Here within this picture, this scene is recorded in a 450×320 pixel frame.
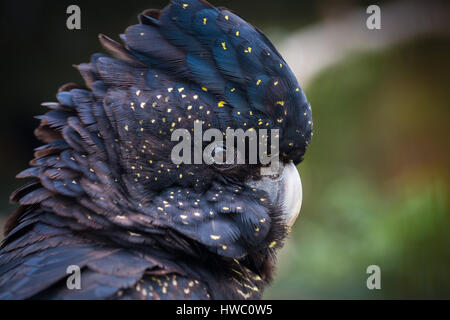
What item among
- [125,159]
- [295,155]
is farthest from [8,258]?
[295,155]

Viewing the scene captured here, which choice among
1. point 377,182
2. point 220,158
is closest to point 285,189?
point 220,158

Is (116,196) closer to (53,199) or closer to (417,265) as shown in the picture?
(53,199)

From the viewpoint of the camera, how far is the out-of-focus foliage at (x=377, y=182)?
200 inches

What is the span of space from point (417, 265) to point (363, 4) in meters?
3.45

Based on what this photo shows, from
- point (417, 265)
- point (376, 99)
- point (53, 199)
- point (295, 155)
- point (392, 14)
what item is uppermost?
point (392, 14)

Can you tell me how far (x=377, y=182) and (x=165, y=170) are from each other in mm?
4405

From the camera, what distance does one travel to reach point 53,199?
83.8 inches

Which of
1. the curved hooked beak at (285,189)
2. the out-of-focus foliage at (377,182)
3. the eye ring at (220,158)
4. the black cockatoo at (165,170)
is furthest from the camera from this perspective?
the out-of-focus foliage at (377,182)

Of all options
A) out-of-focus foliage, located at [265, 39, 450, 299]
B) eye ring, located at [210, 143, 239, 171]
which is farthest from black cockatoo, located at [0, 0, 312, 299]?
out-of-focus foliage, located at [265, 39, 450, 299]

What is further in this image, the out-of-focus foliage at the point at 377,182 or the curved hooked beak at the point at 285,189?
the out-of-focus foliage at the point at 377,182

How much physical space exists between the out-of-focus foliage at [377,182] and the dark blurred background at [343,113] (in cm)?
1

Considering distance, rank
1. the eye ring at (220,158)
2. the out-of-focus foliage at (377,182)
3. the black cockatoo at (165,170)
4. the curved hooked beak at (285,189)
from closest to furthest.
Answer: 1. the black cockatoo at (165,170)
2. the eye ring at (220,158)
3. the curved hooked beak at (285,189)
4. the out-of-focus foliage at (377,182)

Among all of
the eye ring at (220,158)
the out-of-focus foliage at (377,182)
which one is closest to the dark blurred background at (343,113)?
the out-of-focus foliage at (377,182)

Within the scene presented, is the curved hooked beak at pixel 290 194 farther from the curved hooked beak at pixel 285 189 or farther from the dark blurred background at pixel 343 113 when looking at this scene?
the dark blurred background at pixel 343 113
